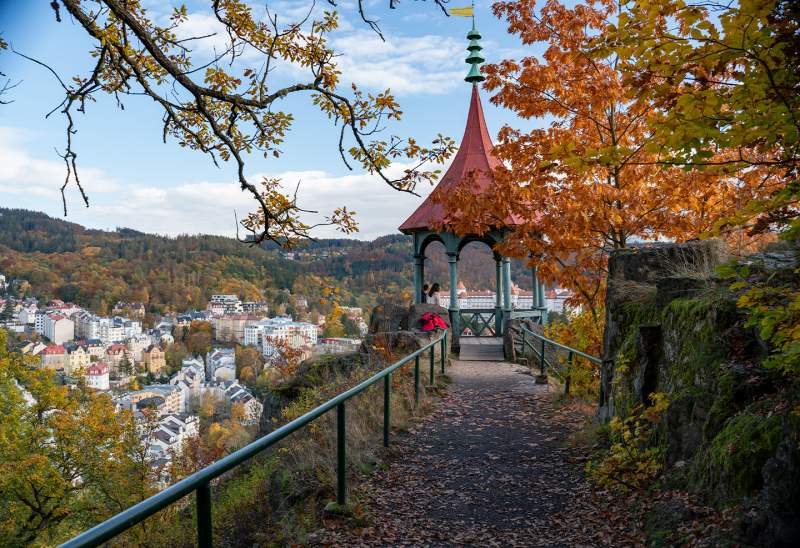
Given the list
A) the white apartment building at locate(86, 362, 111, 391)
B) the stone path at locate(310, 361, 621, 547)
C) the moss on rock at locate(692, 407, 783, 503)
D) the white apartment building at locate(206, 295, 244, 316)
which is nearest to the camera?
the moss on rock at locate(692, 407, 783, 503)

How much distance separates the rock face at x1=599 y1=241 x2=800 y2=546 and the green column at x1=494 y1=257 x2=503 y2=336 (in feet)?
37.4

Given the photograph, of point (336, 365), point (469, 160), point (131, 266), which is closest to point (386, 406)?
point (336, 365)

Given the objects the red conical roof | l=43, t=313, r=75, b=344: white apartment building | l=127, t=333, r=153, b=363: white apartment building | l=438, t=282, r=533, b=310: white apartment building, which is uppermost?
the red conical roof

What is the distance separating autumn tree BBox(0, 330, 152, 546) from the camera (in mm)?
17812

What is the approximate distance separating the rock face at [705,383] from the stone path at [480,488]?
798mm

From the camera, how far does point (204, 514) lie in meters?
2.38

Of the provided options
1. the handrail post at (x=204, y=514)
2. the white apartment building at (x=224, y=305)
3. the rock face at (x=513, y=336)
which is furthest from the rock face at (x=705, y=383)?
the white apartment building at (x=224, y=305)

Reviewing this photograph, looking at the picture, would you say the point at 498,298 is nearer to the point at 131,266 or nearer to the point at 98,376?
the point at 98,376

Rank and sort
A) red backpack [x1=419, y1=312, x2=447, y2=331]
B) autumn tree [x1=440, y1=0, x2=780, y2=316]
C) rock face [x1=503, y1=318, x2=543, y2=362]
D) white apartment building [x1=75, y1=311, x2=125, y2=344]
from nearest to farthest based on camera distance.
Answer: autumn tree [x1=440, y1=0, x2=780, y2=316] < red backpack [x1=419, y1=312, x2=447, y2=331] < rock face [x1=503, y1=318, x2=543, y2=362] < white apartment building [x1=75, y1=311, x2=125, y2=344]

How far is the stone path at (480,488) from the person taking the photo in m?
4.02

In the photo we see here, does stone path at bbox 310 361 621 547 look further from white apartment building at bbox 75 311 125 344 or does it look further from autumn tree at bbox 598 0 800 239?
white apartment building at bbox 75 311 125 344

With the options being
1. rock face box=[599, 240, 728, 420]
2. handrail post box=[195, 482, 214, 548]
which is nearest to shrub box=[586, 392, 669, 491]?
rock face box=[599, 240, 728, 420]

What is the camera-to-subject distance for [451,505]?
4645mm

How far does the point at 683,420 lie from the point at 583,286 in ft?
17.8
